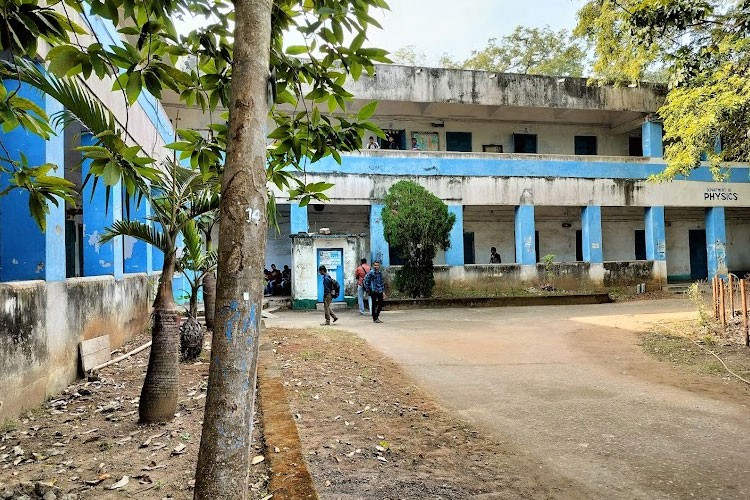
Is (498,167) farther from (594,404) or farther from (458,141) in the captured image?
(594,404)

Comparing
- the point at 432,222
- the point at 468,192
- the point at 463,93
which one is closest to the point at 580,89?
the point at 463,93

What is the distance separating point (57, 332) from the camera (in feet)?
16.3

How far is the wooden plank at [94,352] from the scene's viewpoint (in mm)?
5555

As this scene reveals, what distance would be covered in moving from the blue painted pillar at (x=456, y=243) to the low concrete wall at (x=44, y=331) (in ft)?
38.1

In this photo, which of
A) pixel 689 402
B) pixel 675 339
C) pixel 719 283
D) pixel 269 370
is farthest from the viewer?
pixel 719 283

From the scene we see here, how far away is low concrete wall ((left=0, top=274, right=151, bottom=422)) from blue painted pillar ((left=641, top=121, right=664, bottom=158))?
19.1 metres

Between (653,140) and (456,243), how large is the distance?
9152mm

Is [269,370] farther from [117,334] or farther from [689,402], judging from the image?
[689,402]

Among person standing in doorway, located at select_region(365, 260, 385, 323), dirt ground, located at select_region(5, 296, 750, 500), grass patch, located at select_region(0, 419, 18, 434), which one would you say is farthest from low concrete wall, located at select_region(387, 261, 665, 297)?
grass patch, located at select_region(0, 419, 18, 434)

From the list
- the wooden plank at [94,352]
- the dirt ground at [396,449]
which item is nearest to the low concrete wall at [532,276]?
the wooden plank at [94,352]

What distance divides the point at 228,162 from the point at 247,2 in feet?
1.85

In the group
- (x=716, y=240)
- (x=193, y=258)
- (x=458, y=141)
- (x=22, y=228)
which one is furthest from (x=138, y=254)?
(x=716, y=240)

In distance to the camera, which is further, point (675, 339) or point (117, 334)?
point (675, 339)

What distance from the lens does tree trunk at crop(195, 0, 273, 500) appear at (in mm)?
1521
